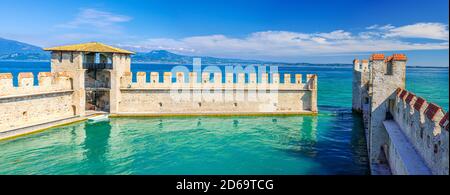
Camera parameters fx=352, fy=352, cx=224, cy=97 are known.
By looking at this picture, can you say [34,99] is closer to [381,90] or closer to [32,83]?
[32,83]

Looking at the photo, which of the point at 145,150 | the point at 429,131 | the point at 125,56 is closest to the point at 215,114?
the point at 125,56

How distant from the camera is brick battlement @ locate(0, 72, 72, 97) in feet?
53.3

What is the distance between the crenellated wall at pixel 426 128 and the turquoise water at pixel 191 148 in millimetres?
2629

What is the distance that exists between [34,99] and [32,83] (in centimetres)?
84

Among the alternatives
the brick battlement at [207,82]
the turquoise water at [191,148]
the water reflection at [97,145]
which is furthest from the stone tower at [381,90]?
the brick battlement at [207,82]

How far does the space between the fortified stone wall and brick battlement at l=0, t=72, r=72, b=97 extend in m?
3.38

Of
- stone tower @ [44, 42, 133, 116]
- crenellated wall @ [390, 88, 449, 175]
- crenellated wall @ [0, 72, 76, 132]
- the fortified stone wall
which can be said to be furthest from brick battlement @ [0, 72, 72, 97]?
crenellated wall @ [390, 88, 449, 175]

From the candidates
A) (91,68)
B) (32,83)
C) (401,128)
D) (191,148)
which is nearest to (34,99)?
(32,83)

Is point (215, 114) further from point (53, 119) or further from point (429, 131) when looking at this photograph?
point (429, 131)

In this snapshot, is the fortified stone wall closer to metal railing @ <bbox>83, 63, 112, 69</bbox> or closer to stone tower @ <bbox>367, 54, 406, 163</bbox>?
metal railing @ <bbox>83, 63, 112, 69</bbox>

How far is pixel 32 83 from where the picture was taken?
58.9 ft

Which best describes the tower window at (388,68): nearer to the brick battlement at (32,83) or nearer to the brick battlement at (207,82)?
the brick battlement at (207,82)

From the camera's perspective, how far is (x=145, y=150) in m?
13.9

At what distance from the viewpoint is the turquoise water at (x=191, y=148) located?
455 inches
